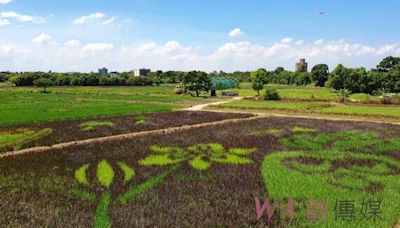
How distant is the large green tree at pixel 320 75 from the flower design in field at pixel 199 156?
101 m

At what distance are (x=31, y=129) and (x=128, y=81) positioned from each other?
100 m

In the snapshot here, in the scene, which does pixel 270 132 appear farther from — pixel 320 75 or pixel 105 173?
pixel 320 75

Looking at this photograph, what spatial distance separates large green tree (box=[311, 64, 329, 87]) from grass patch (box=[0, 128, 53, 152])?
9974 centimetres

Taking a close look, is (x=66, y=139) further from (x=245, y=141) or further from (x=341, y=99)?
(x=341, y=99)

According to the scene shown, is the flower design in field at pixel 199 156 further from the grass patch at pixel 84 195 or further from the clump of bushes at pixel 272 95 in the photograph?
the clump of bushes at pixel 272 95

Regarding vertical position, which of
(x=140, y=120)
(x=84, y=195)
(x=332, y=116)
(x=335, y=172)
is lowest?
(x=332, y=116)

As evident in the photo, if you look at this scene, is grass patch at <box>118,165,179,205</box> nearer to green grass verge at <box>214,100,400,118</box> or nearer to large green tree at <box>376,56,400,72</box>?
green grass verge at <box>214,100,400,118</box>

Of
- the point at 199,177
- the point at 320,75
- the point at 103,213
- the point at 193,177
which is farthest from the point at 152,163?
the point at 320,75

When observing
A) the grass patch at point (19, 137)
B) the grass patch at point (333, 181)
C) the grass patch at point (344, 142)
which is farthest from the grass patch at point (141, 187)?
the grass patch at point (19, 137)

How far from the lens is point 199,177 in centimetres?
1498

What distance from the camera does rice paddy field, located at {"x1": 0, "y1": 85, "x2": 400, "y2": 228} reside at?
419 inches

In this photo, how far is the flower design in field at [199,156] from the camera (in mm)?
17781

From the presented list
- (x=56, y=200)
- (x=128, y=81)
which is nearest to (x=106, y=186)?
(x=56, y=200)

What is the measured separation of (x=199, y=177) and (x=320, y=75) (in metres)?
108
